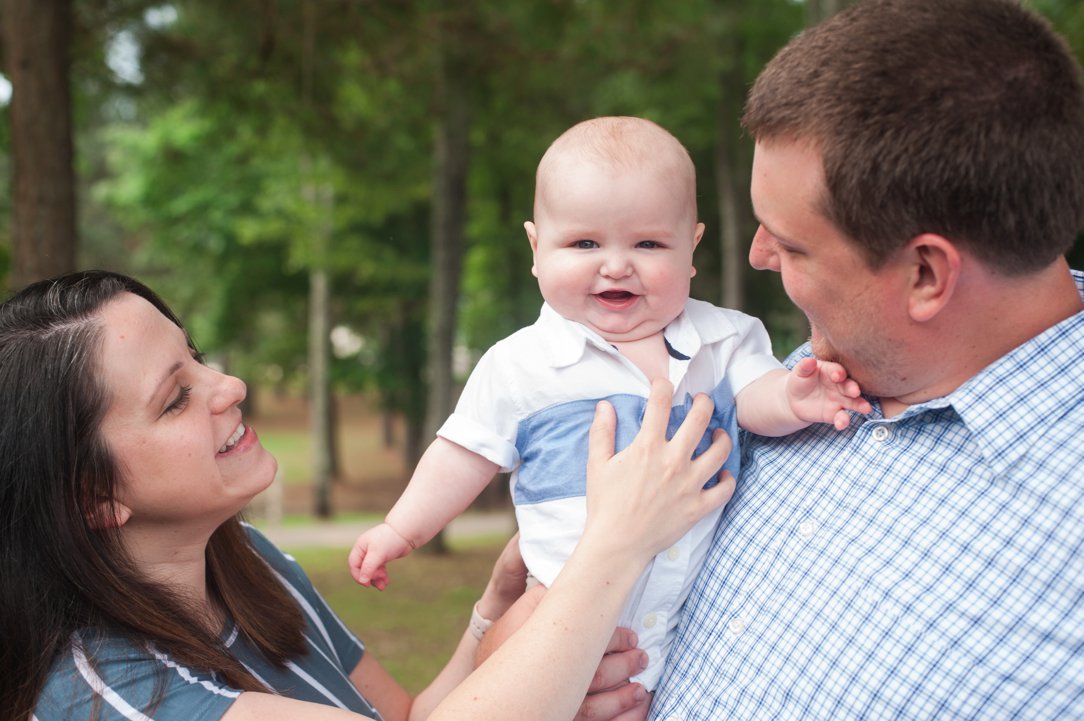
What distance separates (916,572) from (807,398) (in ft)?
1.44

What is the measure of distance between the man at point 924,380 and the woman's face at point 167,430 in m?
1.08

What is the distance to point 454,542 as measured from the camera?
13.9 metres

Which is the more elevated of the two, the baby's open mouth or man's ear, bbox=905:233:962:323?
man's ear, bbox=905:233:962:323

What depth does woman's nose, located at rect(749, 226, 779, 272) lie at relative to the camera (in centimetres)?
214

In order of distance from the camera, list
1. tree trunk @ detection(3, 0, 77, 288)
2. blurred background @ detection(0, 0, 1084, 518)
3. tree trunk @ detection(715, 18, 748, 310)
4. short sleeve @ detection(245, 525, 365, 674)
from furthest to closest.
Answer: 1. tree trunk @ detection(715, 18, 748, 310)
2. blurred background @ detection(0, 0, 1084, 518)
3. tree trunk @ detection(3, 0, 77, 288)
4. short sleeve @ detection(245, 525, 365, 674)

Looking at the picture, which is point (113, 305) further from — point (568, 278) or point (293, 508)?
point (293, 508)

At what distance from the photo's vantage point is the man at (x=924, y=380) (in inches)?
67.9

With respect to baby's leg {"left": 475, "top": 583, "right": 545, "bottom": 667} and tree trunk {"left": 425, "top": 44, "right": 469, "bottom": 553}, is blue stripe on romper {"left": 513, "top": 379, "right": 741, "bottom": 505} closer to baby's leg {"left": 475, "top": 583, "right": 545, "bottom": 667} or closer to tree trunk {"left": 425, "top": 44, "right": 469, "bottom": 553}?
baby's leg {"left": 475, "top": 583, "right": 545, "bottom": 667}

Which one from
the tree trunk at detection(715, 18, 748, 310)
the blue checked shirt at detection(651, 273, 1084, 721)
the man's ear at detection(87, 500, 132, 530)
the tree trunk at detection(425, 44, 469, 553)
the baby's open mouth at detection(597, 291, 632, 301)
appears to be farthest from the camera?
the tree trunk at detection(715, 18, 748, 310)

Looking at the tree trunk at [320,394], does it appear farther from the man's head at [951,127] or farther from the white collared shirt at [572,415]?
the man's head at [951,127]

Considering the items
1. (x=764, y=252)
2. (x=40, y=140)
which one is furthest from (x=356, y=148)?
(x=764, y=252)

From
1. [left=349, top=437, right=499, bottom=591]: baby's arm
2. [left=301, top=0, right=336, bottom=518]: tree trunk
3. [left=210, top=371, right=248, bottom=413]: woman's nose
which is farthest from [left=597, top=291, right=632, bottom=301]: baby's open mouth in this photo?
[left=301, top=0, right=336, bottom=518]: tree trunk

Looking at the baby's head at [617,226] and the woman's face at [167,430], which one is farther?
the baby's head at [617,226]

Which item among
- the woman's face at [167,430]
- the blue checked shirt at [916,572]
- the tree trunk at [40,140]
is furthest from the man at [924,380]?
the tree trunk at [40,140]
